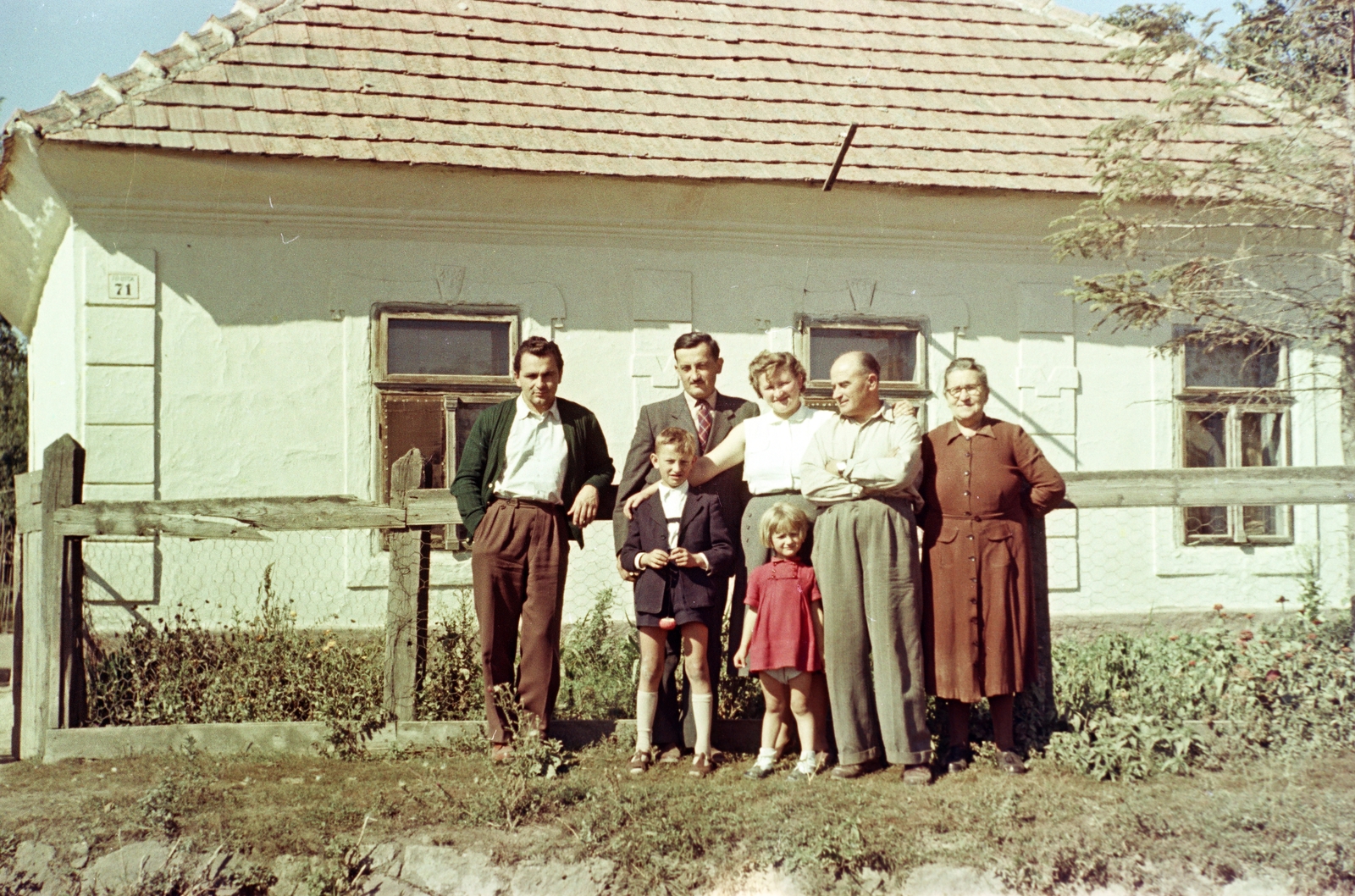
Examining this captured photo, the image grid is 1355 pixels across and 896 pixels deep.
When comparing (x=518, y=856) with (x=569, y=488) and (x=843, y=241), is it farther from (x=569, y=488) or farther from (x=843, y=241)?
(x=843, y=241)

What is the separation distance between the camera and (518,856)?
374 centimetres

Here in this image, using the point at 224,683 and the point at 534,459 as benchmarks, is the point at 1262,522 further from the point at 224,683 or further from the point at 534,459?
the point at 224,683

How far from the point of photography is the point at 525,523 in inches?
180

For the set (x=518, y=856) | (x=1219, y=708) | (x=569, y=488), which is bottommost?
(x=518, y=856)

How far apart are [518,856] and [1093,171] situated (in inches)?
274

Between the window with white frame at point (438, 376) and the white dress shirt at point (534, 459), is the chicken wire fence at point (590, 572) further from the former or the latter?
the white dress shirt at point (534, 459)

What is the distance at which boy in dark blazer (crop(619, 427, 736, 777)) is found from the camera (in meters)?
4.40

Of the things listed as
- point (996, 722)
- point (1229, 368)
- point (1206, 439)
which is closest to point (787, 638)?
point (996, 722)

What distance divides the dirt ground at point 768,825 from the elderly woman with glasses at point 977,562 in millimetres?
322

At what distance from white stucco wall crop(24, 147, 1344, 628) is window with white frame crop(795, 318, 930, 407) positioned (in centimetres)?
11

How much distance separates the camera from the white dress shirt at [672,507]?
4449 millimetres

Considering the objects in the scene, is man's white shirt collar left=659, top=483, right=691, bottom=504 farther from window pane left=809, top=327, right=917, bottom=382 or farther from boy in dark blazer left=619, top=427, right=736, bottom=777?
window pane left=809, top=327, right=917, bottom=382

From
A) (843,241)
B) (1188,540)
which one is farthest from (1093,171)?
(1188,540)

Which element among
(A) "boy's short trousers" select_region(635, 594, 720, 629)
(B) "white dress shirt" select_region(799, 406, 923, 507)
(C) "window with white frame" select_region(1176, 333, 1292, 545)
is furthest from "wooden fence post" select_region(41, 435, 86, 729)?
(C) "window with white frame" select_region(1176, 333, 1292, 545)
